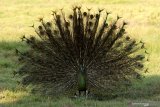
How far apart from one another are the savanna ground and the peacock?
→ 520 millimetres

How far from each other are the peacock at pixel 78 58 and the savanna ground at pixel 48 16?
20.5 inches

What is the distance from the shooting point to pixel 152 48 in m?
18.2

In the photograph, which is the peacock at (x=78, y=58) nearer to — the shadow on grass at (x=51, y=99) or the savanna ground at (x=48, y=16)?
the shadow on grass at (x=51, y=99)

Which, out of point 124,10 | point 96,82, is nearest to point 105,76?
point 96,82

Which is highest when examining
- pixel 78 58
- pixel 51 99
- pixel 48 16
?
pixel 48 16

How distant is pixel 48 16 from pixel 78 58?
15783mm

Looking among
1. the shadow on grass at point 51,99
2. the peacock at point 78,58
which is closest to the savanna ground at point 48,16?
the shadow on grass at point 51,99

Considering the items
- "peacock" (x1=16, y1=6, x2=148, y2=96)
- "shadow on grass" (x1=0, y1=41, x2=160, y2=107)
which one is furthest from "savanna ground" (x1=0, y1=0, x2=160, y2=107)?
"peacock" (x1=16, y1=6, x2=148, y2=96)

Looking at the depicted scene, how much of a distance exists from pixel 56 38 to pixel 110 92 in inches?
74.3

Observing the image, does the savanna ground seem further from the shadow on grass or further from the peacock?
the peacock

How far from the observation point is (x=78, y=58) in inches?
453

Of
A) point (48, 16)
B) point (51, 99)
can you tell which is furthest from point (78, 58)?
point (48, 16)

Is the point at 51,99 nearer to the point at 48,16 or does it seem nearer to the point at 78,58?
the point at 78,58

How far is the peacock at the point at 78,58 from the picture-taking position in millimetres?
11484
